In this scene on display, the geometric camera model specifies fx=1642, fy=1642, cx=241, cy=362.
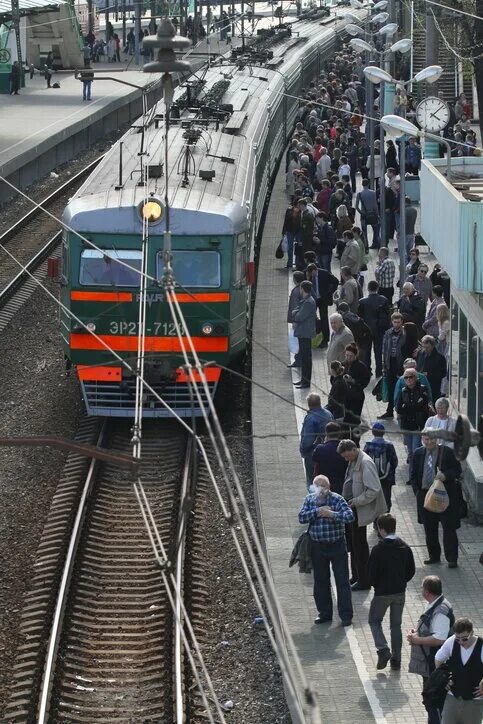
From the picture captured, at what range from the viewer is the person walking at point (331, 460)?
1406cm

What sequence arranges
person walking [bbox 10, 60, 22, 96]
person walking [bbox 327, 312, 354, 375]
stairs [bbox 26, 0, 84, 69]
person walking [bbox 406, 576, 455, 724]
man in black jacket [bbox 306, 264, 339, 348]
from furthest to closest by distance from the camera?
stairs [bbox 26, 0, 84, 69], person walking [bbox 10, 60, 22, 96], man in black jacket [bbox 306, 264, 339, 348], person walking [bbox 327, 312, 354, 375], person walking [bbox 406, 576, 455, 724]

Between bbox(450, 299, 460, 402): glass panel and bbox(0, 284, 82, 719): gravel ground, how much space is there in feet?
14.0

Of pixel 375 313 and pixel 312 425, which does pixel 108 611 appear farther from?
pixel 375 313

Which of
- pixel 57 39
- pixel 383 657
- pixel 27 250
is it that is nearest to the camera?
pixel 383 657

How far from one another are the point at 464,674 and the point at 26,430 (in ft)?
32.3

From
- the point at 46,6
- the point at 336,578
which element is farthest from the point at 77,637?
the point at 46,6

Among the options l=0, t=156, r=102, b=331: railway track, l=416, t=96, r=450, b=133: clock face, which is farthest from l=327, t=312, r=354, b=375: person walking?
l=416, t=96, r=450, b=133: clock face

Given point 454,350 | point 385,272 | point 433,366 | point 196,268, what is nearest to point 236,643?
point 433,366

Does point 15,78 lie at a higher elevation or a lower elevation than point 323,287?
higher

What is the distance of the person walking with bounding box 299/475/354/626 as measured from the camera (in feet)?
41.2

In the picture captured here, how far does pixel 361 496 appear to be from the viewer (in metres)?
13.4

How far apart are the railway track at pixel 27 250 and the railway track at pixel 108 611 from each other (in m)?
8.20

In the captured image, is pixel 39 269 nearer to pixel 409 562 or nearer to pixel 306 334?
pixel 306 334

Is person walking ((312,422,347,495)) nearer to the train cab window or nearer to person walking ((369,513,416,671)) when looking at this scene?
person walking ((369,513,416,671))
